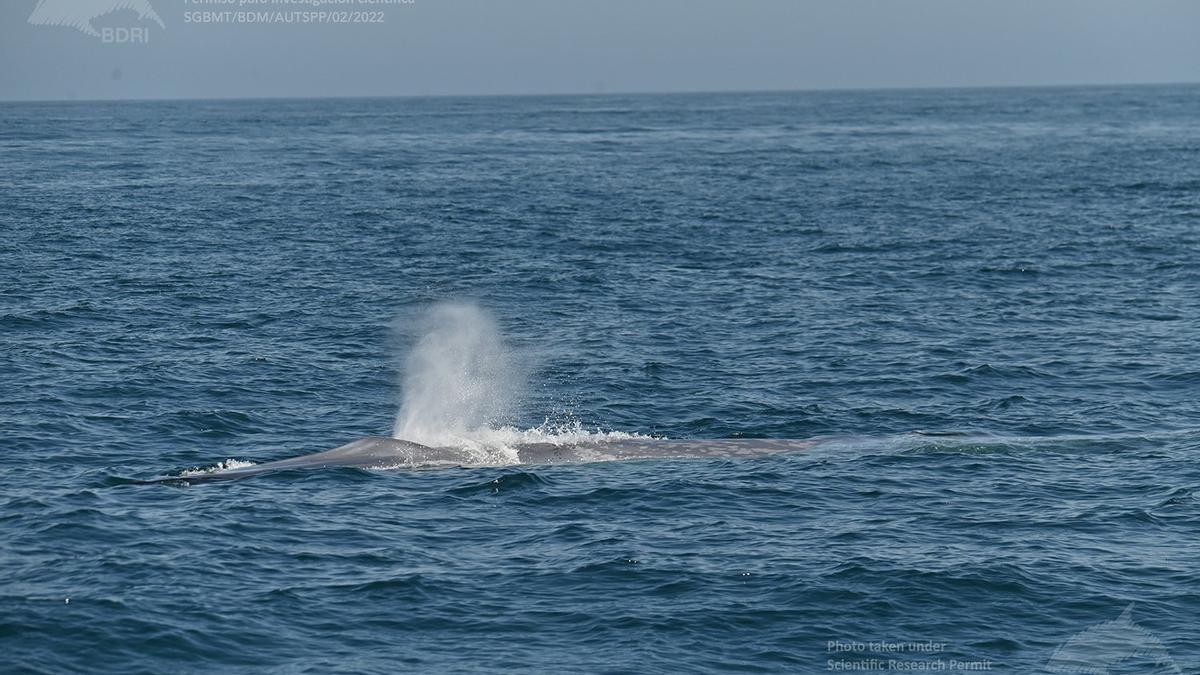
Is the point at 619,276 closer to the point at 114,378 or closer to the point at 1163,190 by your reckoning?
the point at 114,378

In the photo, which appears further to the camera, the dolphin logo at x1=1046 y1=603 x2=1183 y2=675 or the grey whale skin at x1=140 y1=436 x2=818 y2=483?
the grey whale skin at x1=140 y1=436 x2=818 y2=483

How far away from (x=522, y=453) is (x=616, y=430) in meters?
4.15

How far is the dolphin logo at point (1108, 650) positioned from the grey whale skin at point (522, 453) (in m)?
12.8

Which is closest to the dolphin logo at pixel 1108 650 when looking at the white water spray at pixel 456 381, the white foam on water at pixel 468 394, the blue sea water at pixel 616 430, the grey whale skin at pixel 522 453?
the blue sea water at pixel 616 430

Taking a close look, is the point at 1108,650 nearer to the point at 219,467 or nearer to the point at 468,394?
the point at 219,467

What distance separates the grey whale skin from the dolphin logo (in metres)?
12.8

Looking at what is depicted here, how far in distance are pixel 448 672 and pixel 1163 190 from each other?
91.8m

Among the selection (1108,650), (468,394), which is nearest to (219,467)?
(468,394)

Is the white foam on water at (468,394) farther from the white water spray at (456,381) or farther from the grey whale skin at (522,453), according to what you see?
the grey whale skin at (522,453)

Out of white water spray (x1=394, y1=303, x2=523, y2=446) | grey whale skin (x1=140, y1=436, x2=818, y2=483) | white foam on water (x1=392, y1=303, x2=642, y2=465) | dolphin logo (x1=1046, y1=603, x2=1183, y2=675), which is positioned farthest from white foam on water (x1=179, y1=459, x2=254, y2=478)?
dolphin logo (x1=1046, y1=603, x2=1183, y2=675)

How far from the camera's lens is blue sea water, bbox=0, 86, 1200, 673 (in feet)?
82.8

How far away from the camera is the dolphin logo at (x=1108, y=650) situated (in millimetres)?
24062

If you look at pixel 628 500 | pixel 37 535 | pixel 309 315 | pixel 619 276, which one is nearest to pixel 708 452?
pixel 628 500

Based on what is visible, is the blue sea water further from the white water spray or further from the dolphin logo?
the white water spray
